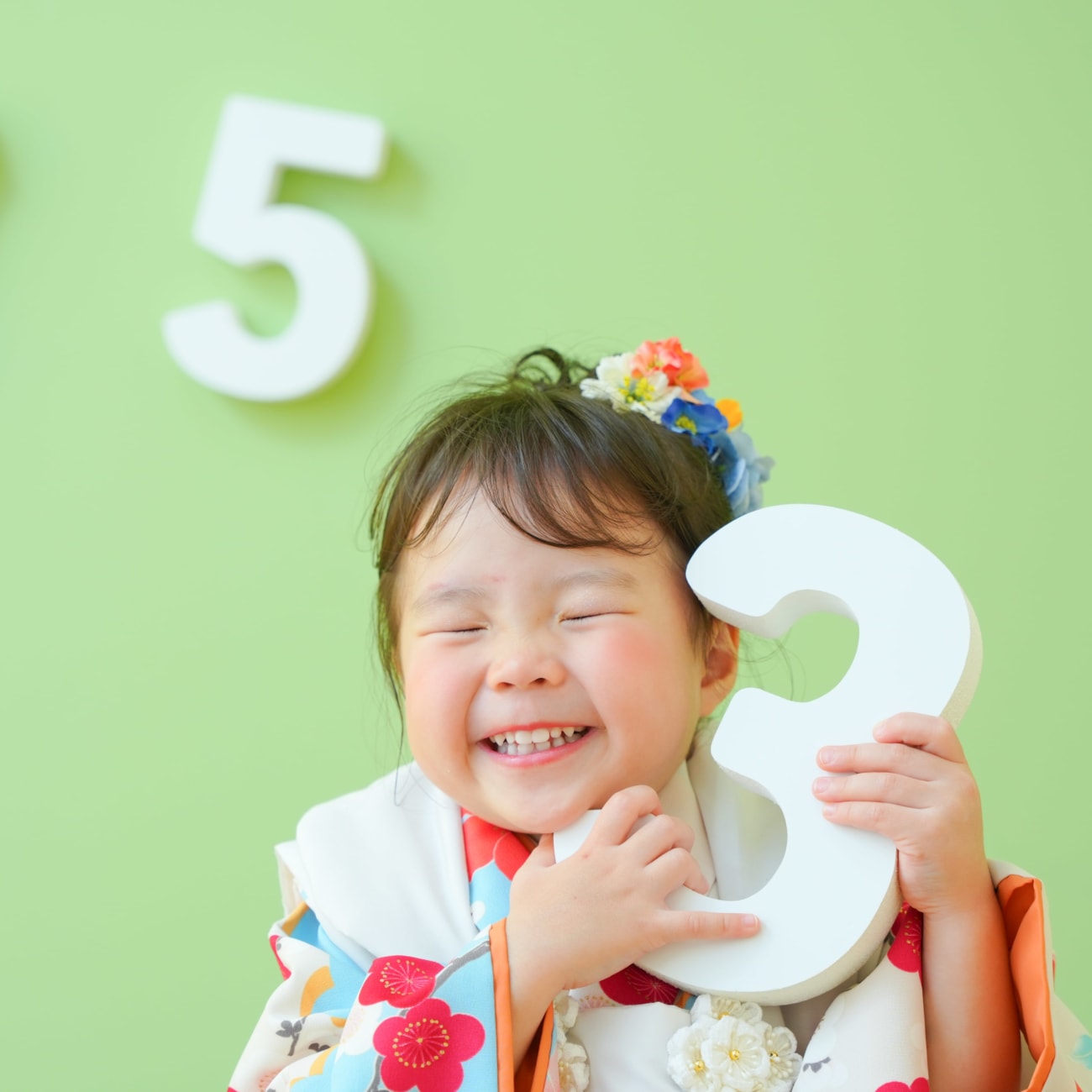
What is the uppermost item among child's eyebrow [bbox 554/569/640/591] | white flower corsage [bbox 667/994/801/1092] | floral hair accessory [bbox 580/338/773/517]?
floral hair accessory [bbox 580/338/773/517]

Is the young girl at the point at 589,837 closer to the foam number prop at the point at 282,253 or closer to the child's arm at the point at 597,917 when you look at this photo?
the child's arm at the point at 597,917

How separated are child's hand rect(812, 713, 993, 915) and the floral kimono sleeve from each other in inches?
9.5

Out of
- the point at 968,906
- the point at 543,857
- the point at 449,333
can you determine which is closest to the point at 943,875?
the point at 968,906

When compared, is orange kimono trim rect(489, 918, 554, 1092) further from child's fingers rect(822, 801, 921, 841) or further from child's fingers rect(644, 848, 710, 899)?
child's fingers rect(822, 801, 921, 841)

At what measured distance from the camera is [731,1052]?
804 millimetres

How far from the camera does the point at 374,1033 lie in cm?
77

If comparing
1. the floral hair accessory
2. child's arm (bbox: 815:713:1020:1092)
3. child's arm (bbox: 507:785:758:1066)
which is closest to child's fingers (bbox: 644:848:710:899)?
child's arm (bbox: 507:785:758:1066)

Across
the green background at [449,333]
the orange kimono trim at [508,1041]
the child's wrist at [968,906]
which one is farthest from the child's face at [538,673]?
the green background at [449,333]

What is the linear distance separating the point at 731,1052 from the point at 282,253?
3.47ft

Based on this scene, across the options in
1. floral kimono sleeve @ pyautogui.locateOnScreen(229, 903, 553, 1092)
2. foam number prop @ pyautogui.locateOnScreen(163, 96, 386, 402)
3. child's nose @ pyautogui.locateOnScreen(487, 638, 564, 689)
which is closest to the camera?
floral kimono sleeve @ pyautogui.locateOnScreen(229, 903, 553, 1092)

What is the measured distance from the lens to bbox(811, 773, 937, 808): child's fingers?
30.9 inches

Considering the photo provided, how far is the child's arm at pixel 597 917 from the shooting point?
2.57 ft

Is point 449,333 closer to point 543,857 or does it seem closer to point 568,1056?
point 543,857

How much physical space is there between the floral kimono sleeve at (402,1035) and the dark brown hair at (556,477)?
0.98 ft
